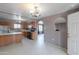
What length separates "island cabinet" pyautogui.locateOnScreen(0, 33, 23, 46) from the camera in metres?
4.83

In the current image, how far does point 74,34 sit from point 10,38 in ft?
10.6

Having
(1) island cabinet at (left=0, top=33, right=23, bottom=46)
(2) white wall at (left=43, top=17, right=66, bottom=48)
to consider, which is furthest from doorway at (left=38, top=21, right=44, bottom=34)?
(1) island cabinet at (left=0, top=33, right=23, bottom=46)

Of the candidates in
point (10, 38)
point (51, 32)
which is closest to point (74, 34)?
point (51, 32)

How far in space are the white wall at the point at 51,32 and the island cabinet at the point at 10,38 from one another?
4.49 feet

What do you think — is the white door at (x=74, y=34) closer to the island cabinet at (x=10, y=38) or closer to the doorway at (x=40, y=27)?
the doorway at (x=40, y=27)

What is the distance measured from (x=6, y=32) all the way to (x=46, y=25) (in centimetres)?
211

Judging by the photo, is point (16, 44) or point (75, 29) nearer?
point (75, 29)

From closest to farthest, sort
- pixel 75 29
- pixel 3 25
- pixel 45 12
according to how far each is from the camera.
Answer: pixel 75 29 → pixel 45 12 → pixel 3 25

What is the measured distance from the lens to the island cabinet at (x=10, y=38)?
4.83 meters

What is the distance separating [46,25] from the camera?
4426 millimetres

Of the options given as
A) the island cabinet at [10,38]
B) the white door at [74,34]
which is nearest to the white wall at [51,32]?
the white door at [74,34]
